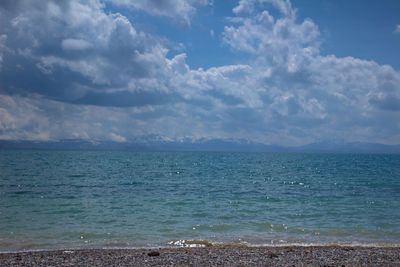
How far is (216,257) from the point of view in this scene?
43.2ft

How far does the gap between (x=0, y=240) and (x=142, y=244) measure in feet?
24.9

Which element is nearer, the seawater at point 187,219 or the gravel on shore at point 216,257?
the gravel on shore at point 216,257

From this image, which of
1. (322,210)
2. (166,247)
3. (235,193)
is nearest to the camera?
(166,247)

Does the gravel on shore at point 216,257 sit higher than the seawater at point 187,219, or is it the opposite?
the gravel on shore at point 216,257

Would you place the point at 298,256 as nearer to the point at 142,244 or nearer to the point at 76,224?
the point at 142,244

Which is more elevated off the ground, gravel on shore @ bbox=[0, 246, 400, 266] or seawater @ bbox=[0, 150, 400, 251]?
gravel on shore @ bbox=[0, 246, 400, 266]

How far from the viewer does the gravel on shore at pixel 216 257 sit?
1233 centimetres

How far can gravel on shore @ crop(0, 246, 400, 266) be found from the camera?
12.3m

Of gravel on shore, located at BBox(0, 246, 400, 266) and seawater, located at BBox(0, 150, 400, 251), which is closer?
gravel on shore, located at BBox(0, 246, 400, 266)

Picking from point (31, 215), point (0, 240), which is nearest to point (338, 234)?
point (0, 240)

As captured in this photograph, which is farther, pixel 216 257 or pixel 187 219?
pixel 187 219

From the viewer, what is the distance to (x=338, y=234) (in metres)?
18.7

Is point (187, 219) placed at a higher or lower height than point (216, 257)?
lower

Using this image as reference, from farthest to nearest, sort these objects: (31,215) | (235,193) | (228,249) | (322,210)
A: (235,193) < (322,210) < (31,215) < (228,249)
